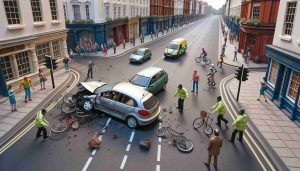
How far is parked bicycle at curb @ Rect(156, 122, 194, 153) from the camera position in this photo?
31.8 ft

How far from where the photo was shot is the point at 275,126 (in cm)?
1135

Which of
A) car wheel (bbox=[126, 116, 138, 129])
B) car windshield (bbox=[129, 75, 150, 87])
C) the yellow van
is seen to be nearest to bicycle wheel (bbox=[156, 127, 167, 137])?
car wheel (bbox=[126, 116, 138, 129])

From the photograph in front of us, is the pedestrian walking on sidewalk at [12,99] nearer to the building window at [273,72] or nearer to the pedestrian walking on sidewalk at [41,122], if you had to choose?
the pedestrian walking on sidewalk at [41,122]

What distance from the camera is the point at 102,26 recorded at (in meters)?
29.3

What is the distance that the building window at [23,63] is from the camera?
16.0 metres

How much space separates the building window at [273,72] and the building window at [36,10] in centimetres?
1834

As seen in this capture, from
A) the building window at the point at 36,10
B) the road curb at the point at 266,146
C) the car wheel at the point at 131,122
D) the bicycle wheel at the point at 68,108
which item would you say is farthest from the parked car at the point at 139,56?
the car wheel at the point at 131,122

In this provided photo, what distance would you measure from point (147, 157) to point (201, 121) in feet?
12.7

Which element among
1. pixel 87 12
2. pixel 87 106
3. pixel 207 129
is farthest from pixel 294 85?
pixel 87 12

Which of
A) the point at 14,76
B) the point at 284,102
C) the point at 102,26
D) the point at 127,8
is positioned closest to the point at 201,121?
the point at 284,102

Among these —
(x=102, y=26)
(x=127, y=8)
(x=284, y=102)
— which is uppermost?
(x=127, y=8)

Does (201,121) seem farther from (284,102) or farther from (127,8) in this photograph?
(127,8)

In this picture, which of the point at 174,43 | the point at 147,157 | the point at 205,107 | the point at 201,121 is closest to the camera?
the point at 147,157

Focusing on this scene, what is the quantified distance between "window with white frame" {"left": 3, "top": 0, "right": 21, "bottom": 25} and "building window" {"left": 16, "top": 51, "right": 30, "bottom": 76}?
2.36m
